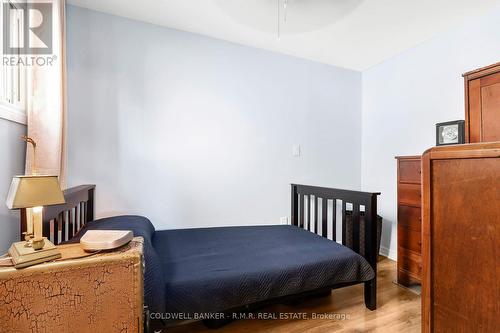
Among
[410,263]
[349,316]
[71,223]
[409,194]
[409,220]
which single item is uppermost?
[409,194]

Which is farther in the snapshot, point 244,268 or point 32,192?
point 244,268

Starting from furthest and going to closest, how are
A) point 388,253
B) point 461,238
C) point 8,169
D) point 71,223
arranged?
point 388,253
point 71,223
point 8,169
point 461,238

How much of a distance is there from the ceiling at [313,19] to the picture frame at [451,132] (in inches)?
35.6

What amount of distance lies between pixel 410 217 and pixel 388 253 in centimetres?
80

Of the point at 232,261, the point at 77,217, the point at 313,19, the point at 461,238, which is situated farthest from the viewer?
the point at 313,19

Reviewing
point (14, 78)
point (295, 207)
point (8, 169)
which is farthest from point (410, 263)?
point (14, 78)

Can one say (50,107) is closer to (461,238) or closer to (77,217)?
(77,217)

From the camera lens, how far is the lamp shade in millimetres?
701

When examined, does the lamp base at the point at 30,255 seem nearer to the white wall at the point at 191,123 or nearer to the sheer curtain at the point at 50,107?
the sheer curtain at the point at 50,107

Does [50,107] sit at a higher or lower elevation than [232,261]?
higher

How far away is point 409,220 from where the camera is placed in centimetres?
195

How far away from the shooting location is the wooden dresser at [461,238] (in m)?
0.60

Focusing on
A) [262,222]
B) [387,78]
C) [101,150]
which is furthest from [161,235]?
[387,78]

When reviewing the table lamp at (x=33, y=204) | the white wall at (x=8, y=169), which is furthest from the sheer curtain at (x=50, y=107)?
the table lamp at (x=33, y=204)
